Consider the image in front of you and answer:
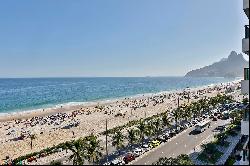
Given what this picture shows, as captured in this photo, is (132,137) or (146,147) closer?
(146,147)

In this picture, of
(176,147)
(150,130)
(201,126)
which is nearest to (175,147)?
(176,147)

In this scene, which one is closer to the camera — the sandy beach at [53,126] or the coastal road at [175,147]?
the coastal road at [175,147]

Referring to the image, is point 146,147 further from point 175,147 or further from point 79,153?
point 79,153

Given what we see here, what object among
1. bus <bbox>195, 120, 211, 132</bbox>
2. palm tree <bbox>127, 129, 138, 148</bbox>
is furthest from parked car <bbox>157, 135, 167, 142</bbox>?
bus <bbox>195, 120, 211, 132</bbox>

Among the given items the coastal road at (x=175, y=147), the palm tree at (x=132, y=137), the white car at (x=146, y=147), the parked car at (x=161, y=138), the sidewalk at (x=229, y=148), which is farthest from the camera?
the parked car at (x=161, y=138)

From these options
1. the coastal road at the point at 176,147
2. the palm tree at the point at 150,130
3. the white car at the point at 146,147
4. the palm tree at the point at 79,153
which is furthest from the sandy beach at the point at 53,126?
the coastal road at the point at 176,147

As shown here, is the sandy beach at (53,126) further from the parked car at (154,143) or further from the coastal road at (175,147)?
the parked car at (154,143)

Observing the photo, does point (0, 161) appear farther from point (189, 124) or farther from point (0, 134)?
point (189, 124)

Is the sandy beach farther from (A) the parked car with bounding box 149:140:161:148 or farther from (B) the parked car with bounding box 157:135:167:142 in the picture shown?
(A) the parked car with bounding box 149:140:161:148
